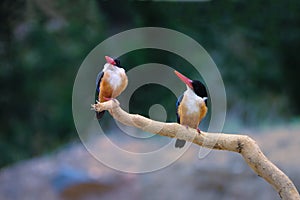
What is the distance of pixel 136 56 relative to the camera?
4.89m

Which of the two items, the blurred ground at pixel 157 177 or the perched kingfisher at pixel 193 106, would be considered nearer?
the perched kingfisher at pixel 193 106

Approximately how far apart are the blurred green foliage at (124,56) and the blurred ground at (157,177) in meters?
0.53

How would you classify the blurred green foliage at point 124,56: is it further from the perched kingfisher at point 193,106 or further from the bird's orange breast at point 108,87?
the bird's orange breast at point 108,87

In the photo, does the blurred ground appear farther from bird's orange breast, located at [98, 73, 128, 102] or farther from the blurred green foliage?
bird's orange breast, located at [98, 73, 128, 102]

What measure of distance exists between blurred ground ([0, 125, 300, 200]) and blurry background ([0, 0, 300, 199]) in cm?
26

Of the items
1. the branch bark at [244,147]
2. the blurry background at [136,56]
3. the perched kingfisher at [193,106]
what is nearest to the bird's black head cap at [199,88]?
the perched kingfisher at [193,106]

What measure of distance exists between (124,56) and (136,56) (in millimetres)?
143

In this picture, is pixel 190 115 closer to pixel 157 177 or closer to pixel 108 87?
pixel 108 87

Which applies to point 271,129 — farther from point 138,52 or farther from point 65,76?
point 65,76

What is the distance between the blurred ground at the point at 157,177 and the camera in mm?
4254

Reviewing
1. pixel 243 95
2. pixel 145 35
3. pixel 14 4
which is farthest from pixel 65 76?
pixel 243 95

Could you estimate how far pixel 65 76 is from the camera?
18.6 feet

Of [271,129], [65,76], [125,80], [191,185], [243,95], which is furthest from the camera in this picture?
[65,76]

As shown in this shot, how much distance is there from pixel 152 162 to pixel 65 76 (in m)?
1.72
